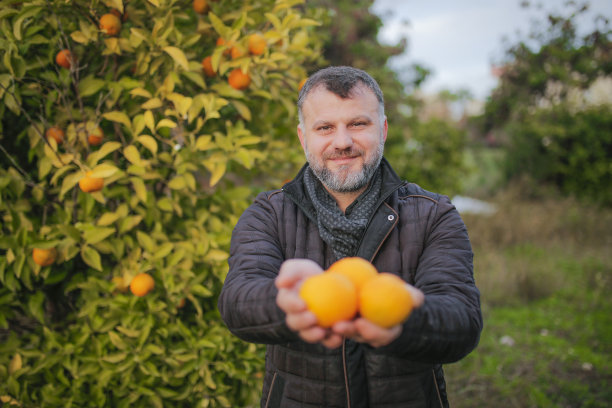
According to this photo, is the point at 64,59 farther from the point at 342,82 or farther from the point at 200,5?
the point at 342,82

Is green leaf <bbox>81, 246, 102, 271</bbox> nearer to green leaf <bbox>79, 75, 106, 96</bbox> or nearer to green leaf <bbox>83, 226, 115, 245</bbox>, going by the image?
green leaf <bbox>83, 226, 115, 245</bbox>

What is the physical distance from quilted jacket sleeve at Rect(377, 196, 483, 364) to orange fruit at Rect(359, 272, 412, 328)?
0.31 ft

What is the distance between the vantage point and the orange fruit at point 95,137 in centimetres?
189

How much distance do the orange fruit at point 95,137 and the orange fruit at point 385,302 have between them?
1.51 m

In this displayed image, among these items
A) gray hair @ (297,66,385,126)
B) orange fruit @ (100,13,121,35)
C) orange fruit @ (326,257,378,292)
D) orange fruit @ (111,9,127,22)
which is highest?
orange fruit @ (111,9,127,22)

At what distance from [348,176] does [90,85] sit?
50.2 inches

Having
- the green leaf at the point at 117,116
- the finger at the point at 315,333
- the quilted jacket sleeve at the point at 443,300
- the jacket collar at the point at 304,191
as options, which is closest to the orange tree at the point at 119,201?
the green leaf at the point at 117,116

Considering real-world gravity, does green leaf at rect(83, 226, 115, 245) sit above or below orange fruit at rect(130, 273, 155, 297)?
above

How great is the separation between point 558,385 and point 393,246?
2.71 metres

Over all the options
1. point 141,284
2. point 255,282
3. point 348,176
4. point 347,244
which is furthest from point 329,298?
point 141,284

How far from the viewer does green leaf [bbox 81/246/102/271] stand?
180 centimetres

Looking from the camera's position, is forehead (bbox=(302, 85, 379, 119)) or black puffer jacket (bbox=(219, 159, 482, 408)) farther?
forehead (bbox=(302, 85, 379, 119))

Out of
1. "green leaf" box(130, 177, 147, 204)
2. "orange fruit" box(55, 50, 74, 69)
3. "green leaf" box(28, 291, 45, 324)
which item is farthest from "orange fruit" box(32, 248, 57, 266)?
"orange fruit" box(55, 50, 74, 69)

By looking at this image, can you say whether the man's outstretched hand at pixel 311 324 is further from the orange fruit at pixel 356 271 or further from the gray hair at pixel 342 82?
the gray hair at pixel 342 82
